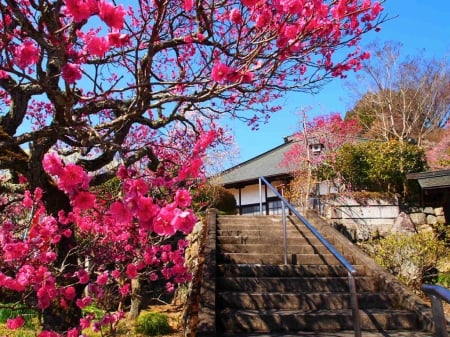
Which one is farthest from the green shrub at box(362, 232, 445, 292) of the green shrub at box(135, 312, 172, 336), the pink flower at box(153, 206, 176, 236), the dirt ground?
the pink flower at box(153, 206, 176, 236)

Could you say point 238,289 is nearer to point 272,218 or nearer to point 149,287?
point 272,218

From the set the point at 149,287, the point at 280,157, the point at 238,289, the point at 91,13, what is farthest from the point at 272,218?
the point at 280,157

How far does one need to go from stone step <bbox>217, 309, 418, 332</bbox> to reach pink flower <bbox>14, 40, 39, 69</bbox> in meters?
2.97

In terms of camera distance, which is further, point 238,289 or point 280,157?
point 280,157

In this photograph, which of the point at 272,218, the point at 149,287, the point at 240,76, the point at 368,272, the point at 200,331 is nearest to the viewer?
the point at 240,76

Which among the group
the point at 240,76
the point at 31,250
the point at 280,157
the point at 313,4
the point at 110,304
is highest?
the point at 280,157

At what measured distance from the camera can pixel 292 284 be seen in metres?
4.96

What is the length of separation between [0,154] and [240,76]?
2807 mm

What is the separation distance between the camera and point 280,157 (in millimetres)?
18922

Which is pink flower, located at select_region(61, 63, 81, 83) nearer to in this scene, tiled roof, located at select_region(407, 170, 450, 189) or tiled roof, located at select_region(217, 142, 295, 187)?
tiled roof, located at select_region(407, 170, 450, 189)

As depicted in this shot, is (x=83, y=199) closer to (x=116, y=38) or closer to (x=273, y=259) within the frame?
(x=116, y=38)

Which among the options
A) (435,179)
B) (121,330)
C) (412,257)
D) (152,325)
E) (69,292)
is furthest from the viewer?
(435,179)

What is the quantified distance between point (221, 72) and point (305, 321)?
277cm

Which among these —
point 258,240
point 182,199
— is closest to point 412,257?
point 258,240
